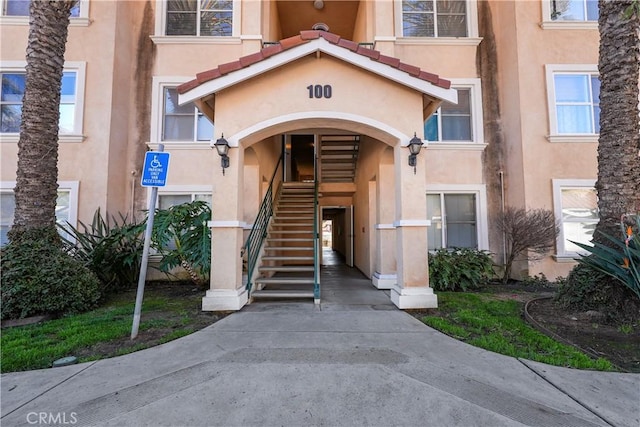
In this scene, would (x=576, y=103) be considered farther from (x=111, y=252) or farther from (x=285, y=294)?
(x=111, y=252)

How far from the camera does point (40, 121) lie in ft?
19.8

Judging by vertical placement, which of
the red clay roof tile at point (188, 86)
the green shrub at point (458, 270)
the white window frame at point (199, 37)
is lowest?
the green shrub at point (458, 270)

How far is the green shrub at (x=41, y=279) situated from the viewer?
17.1 ft

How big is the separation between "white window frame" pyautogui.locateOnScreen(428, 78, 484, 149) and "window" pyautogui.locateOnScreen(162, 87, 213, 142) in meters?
6.75

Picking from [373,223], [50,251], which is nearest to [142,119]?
[50,251]

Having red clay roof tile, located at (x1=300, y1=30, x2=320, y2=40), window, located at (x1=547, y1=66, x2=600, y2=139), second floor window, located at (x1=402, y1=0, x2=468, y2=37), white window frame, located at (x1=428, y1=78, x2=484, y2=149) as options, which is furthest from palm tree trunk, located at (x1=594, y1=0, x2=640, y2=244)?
red clay roof tile, located at (x1=300, y1=30, x2=320, y2=40)

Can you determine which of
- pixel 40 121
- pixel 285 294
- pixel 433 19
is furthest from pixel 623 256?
pixel 40 121

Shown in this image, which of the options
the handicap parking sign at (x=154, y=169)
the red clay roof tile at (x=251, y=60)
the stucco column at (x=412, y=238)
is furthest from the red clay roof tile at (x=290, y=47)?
the handicap parking sign at (x=154, y=169)

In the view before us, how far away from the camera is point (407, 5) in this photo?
9656 millimetres

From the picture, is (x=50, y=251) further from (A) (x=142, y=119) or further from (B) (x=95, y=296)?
(A) (x=142, y=119)

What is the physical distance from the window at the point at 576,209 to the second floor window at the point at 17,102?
43.5 feet

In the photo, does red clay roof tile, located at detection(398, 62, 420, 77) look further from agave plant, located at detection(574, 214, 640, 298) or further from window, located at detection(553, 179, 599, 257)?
window, located at detection(553, 179, 599, 257)

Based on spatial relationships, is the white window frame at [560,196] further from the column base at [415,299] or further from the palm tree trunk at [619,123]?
the column base at [415,299]

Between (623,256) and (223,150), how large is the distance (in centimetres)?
664
